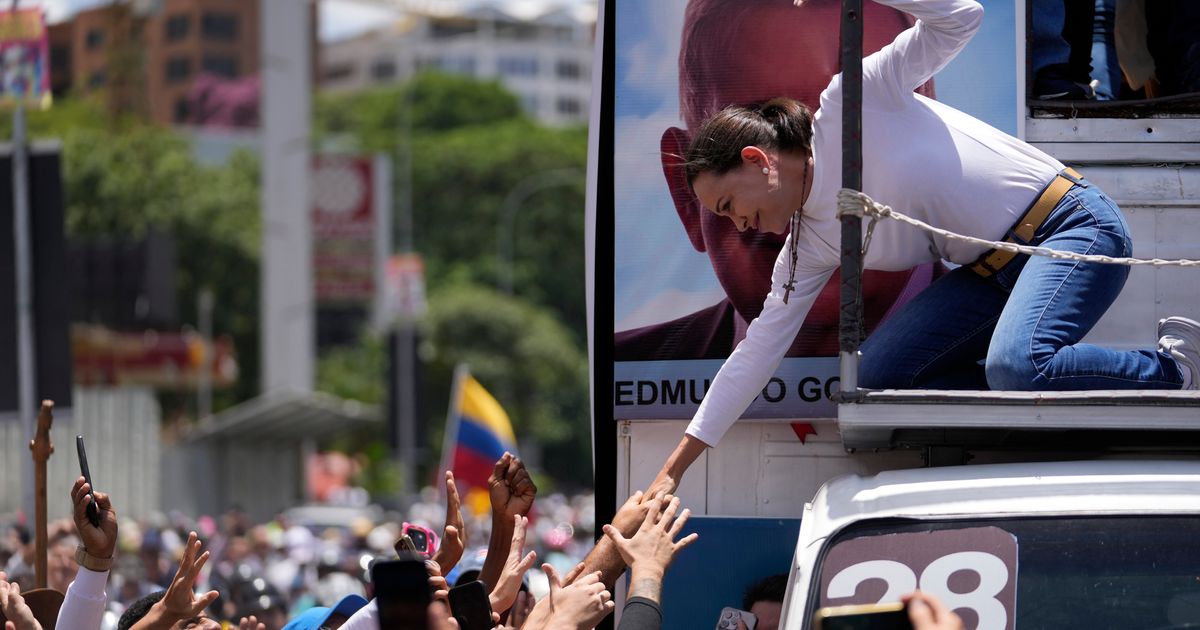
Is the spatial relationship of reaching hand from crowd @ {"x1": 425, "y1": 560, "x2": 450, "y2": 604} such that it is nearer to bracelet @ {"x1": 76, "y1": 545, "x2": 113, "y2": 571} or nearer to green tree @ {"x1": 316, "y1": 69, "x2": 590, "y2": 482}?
bracelet @ {"x1": 76, "y1": 545, "x2": 113, "y2": 571}

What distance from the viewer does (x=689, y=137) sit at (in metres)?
4.62

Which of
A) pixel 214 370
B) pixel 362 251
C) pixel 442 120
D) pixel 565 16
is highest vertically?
pixel 565 16

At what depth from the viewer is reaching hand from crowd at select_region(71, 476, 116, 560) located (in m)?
4.31

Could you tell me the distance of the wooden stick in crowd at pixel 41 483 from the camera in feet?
19.1

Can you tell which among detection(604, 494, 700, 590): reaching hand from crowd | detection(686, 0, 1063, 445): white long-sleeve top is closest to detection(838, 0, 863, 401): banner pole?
detection(686, 0, 1063, 445): white long-sleeve top

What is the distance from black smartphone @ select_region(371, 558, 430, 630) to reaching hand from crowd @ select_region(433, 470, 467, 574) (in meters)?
2.10

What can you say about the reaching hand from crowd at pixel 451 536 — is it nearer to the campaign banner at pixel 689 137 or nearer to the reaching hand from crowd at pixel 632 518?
the campaign banner at pixel 689 137

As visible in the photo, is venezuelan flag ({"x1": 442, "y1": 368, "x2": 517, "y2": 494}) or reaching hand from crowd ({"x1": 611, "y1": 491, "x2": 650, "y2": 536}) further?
venezuelan flag ({"x1": 442, "y1": 368, "x2": 517, "y2": 494})

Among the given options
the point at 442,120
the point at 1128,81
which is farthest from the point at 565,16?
the point at 1128,81

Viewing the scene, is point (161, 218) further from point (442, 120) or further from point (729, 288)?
point (729, 288)

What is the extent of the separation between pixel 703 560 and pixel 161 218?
56985 millimetres

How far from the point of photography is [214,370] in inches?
2281

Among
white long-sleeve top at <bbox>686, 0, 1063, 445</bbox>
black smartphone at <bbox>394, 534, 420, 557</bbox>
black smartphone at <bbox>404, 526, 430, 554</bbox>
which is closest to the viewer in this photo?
white long-sleeve top at <bbox>686, 0, 1063, 445</bbox>

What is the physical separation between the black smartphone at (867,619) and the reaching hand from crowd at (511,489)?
2.10 meters
